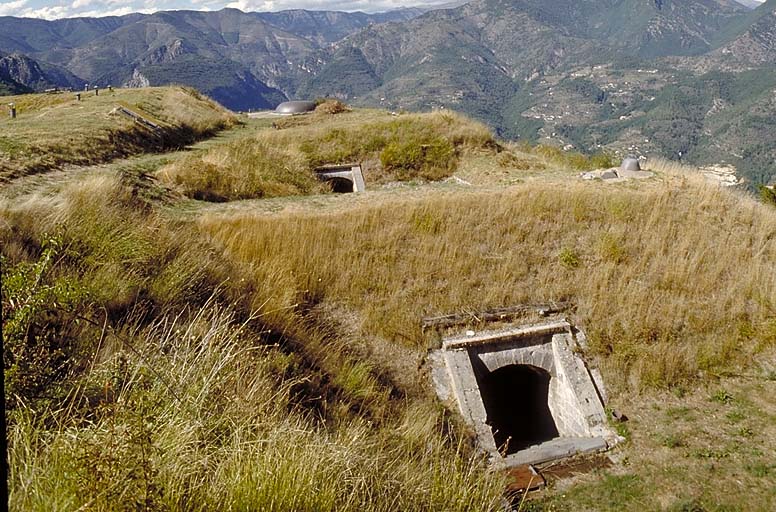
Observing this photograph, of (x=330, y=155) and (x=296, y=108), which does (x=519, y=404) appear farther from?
(x=296, y=108)

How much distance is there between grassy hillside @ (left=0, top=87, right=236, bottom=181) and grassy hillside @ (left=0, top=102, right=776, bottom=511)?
2167 mm

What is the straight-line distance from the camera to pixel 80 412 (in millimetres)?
3432

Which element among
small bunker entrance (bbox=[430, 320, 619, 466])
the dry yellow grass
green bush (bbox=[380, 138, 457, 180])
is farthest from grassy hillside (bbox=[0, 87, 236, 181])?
small bunker entrance (bbox=[430, 320, 619, 466])

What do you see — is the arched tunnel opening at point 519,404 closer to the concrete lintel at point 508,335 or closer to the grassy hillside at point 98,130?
the concrete lintel at point 508,335

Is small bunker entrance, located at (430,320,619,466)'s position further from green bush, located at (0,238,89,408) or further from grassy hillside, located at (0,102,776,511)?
green bush, located at (0,238,89,408)

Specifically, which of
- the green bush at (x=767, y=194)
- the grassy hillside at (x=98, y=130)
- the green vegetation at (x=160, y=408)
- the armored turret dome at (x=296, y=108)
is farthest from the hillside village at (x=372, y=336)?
the armored turret dome at (x=296, y=108)

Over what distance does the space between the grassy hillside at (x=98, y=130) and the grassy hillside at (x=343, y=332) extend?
2167 millimetres

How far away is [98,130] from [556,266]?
1275 centimetres

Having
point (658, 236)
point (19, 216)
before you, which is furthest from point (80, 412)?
point (658, 236)

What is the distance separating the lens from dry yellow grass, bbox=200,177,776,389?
29.9 ft

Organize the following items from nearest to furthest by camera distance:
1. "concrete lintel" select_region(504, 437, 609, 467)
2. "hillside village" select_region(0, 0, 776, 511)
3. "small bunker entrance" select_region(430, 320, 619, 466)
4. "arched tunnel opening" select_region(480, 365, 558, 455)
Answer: "hillside village" select_region(0, 0, 776, 511) < "concrete lintel" select_region(504, 437, 609, 467) < "small bunker entrance" select_region(430, 320, 619, 466) < "arched tunnel opening" select_region(480, 365, 558, 455)

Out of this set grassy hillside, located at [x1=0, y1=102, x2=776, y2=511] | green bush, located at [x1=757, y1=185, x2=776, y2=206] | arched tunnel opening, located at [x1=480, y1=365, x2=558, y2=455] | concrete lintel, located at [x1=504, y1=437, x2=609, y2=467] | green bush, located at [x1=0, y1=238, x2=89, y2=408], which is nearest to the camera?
grassy hillside, located at [x1=0, y1=102, x2=776, y2=511]

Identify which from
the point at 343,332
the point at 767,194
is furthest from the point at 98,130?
the point at 767,194

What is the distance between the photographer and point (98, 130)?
575 inches
